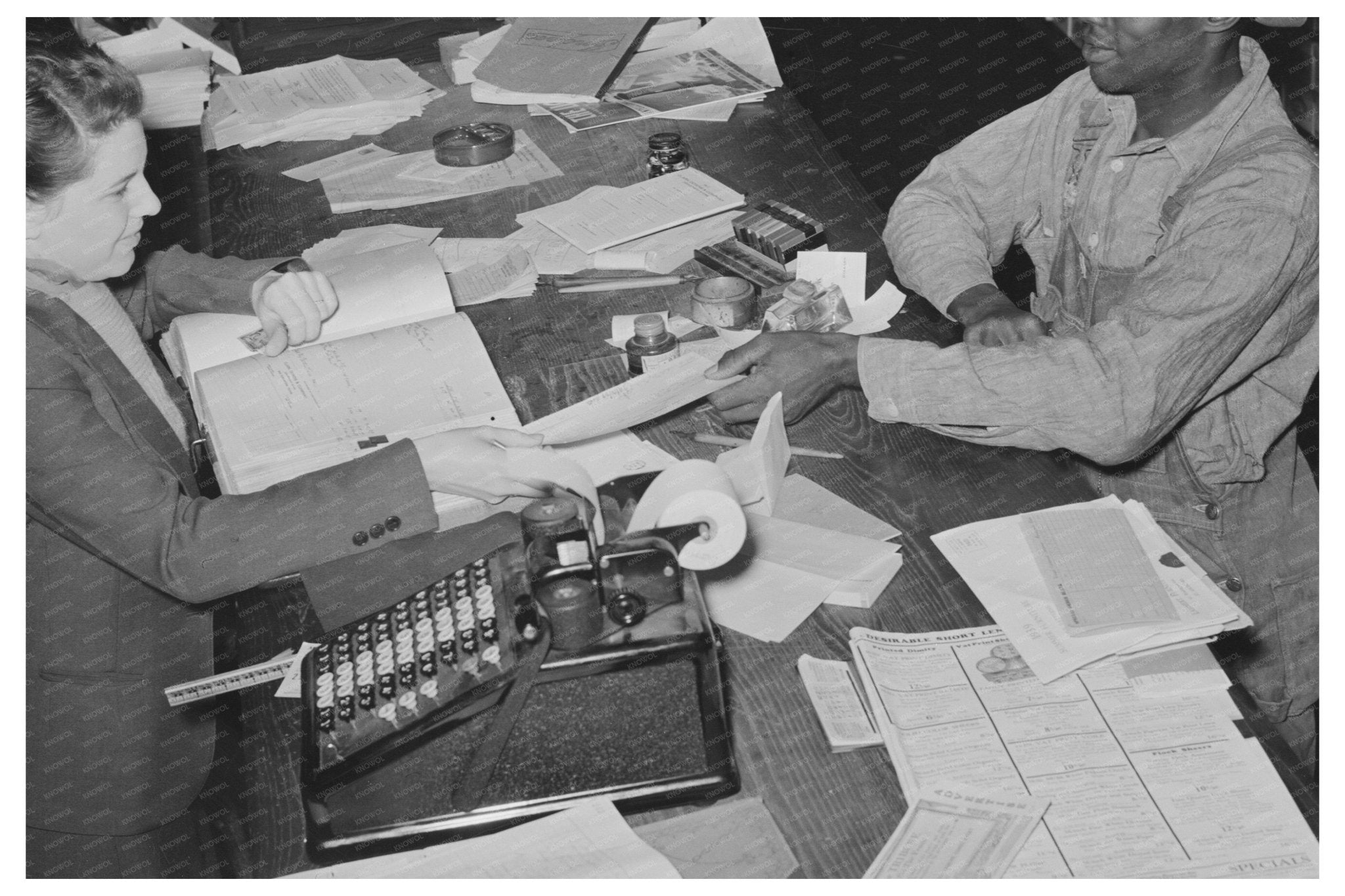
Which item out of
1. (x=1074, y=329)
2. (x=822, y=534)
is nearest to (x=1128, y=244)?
(x=1074, y=329)

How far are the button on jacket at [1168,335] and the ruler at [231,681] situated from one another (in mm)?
786

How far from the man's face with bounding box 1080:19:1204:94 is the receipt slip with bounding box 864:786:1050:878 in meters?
0.99

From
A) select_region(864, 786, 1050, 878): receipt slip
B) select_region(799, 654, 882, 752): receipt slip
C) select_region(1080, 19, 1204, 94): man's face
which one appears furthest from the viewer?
select_region(1080, 19, 1204, 94): man's face

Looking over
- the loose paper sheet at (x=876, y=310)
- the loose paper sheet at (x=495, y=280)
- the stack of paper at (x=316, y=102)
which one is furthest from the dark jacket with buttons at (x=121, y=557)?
the stack of paper at (x=316, y=102)

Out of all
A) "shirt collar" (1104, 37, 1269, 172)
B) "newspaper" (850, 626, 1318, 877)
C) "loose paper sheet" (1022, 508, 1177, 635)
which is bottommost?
"newspaper" (850, 626, 1318, 877)

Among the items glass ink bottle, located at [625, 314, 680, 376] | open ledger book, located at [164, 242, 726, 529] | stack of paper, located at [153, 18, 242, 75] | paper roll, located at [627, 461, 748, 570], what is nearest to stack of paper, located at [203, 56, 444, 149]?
stack of paper, located at [153, 18, 242, 75]

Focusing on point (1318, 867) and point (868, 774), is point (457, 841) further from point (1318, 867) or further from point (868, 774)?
point (1318, 867)

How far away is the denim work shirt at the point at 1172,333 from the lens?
4.50 feet

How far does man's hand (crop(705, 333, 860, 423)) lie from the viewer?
1.47 metres

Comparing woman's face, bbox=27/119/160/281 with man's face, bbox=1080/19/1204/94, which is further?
man's face, bbox=1080/19/1204/94

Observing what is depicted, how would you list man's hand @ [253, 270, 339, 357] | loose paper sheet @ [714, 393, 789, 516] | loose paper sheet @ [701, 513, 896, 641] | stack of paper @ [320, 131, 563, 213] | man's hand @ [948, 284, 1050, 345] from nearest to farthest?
1. loose paper sheet @ [701, 513, 896, 641]
2. loose paper sheet @ [714, 393, 789, 516]
3. man's hand @ [253, 270, 339, 357]
4. man's hand @ [948, 284, 1050, 345]
5. stack of paper @ [320, 131, 563, 213]

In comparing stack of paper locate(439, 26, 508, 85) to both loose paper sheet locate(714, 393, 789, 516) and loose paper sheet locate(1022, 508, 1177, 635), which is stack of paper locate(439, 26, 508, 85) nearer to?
loose paper sheet locate(714, 393, 789, 516)

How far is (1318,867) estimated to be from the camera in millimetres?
931

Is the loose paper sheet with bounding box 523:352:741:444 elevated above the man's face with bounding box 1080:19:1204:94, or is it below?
below
